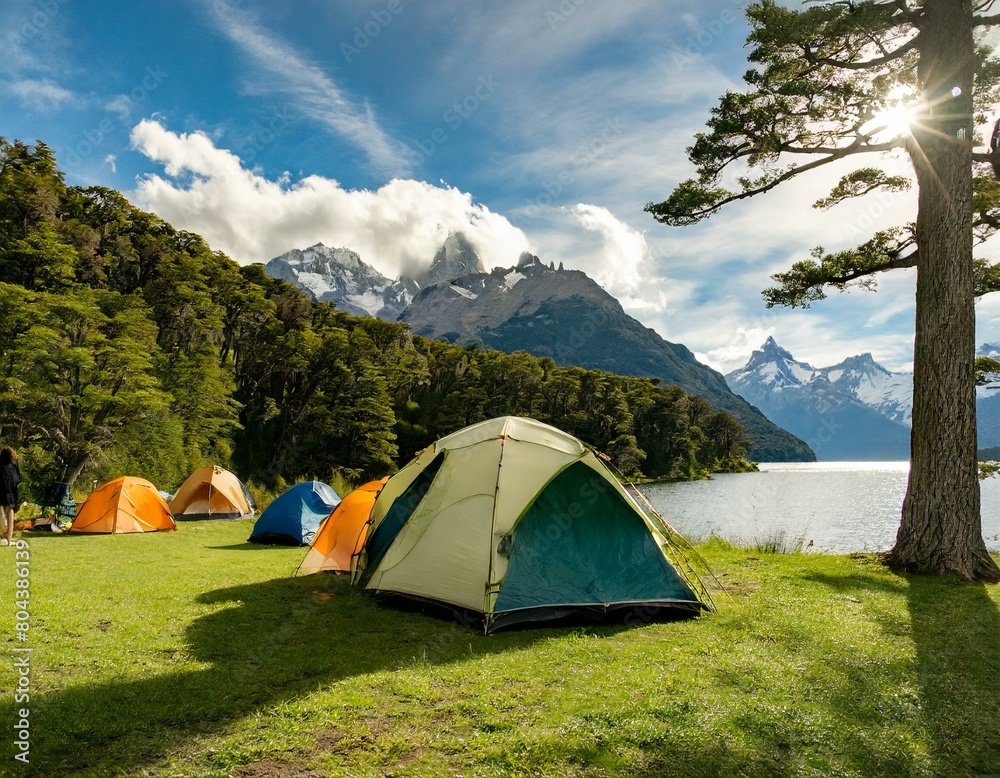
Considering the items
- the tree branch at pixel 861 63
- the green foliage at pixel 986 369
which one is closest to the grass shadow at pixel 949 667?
the green foliage at pixel 986 369

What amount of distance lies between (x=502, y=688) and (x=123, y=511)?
13.7 m

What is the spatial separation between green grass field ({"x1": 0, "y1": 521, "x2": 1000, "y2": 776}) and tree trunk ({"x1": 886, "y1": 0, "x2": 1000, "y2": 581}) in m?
1.21

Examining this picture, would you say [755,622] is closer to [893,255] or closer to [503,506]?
[503,506]

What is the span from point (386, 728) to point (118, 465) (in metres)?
27.8

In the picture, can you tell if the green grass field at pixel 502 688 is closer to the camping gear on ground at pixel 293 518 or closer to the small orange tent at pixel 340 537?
the small orange tent at pixel 340 537

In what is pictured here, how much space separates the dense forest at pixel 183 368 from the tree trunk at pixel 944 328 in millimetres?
24268

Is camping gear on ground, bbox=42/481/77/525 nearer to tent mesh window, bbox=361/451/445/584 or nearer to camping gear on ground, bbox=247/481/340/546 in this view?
camping gear on ground, bbox=247/481/340/546

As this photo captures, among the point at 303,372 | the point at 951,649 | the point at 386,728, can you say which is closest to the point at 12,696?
the point at 386,728

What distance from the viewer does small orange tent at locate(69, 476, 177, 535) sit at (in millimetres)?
14273

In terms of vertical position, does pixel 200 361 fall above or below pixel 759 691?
above

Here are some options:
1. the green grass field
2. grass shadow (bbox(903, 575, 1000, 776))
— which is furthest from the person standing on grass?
grass shadow (bbox(903, 575, 1000, 776))

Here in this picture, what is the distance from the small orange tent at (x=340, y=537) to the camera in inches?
381

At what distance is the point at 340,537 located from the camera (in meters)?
9.87

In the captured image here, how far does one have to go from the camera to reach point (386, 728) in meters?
4.13
